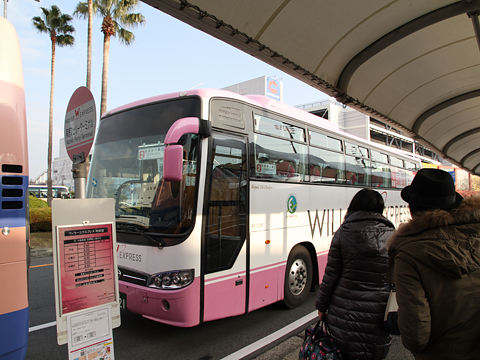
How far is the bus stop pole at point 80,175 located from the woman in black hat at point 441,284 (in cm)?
255

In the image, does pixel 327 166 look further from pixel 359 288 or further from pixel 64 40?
pixel 64 40

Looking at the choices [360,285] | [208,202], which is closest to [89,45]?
[208,202]

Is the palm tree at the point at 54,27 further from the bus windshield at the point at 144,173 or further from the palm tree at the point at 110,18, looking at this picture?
the bus windshield at the point at 144,173

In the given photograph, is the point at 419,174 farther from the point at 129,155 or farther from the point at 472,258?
the point at 129,155

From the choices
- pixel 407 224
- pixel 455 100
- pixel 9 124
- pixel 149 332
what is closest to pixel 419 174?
pixel 407 224

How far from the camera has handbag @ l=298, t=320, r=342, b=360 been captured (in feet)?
7.60

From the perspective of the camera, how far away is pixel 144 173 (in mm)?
4227

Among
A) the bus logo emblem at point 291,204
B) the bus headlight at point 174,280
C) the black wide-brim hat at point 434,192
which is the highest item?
the black wide-brim hat at point 434,192

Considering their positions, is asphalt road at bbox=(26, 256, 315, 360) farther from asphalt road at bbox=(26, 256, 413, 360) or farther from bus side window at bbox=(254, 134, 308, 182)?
bus side window at bbox=(254, 134, 308, 182)

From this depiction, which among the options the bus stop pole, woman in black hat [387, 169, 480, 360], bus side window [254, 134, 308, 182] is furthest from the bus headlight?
woman in black hat [387, 169, 480, 360]

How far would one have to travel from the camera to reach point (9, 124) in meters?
2.80

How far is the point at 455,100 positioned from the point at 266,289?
5179 mm

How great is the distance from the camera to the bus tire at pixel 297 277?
5.29 metres

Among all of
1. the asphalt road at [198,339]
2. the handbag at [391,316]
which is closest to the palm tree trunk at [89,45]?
the asphalt road at [198,339]
